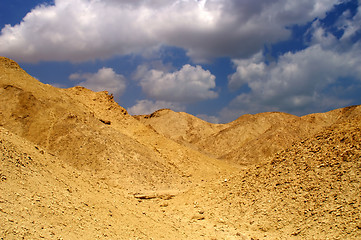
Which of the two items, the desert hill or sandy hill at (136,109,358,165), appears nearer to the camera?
the desert hill

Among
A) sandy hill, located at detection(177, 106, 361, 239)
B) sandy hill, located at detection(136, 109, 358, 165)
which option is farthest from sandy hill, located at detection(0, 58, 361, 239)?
sandy hill, located at detection(136, 109, 358, 165)

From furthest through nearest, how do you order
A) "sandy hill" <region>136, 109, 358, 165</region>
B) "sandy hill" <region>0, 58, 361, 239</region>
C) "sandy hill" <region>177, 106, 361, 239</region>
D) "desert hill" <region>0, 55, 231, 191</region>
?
"sandy hill" <region>136, 109, 358, 165</region> < "desert hill" <region>0, 55, 231, 191</region> < "sandy hill" <region>177, 106, 361, 239</region> < "sandy hill" <region>0, 58, 361, 239</region>

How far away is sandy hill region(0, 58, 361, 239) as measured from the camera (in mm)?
8625

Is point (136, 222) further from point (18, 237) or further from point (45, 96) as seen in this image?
point (45, 96)

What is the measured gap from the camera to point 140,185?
1984cm

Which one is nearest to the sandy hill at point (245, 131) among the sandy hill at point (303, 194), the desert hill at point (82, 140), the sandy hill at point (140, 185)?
the desert hill at point (82, 140)

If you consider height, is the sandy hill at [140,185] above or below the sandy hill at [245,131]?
below

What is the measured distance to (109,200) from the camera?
11305mm

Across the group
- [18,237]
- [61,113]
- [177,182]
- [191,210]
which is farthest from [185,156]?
[18,237]

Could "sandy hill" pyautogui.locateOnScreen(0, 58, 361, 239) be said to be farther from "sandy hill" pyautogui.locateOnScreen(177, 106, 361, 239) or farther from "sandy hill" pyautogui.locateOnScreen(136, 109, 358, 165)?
"sandy hill" pyautogui.locateOnScreen(136, 109, 358, 165)

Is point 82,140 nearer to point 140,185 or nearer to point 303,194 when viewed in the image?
point 140,185

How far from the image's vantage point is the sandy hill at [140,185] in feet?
28.3

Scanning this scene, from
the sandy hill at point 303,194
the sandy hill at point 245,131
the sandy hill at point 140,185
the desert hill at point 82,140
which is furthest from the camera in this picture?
the sandy hill at point 245,131

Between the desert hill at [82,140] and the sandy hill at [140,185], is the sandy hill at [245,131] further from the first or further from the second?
the sandy hill at [140,185]
